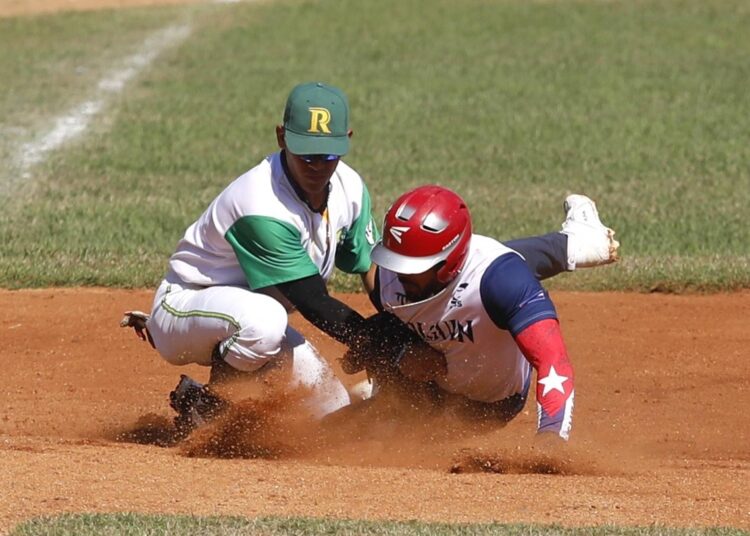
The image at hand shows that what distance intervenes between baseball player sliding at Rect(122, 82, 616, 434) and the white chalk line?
22.7 feet

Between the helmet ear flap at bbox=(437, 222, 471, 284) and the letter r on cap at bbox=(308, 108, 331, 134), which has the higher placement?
the letter r on cap at bbox=(308, 108, 331, 134)

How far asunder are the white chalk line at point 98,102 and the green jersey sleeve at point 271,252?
7.36 meters

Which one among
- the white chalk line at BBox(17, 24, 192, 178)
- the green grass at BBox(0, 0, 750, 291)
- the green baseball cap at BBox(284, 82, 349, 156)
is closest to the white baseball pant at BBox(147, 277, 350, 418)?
the green baseball cap at BBox(284, 82, 349, 156)

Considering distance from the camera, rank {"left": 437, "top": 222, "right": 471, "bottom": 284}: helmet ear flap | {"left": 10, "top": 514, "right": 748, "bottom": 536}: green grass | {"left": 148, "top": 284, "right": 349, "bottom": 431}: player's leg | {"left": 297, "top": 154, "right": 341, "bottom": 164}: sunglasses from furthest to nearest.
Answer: {"left": 148, "top": 284, "right": 349, "bottom": 431}: player's leg < {"left": 297, "top": 154, "right": 341, "bottom": 164}: sunglasses < {"left": 437, "top": 222, "right": 471, "bottom": 284}: helmet ear flap < {"left": 10, "top": 514, "right": 748, "bottom": 536}: green grass

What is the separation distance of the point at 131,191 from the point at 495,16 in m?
9.98

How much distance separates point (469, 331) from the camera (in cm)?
615

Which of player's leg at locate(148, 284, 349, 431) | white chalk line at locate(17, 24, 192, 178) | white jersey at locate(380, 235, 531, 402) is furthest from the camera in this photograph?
white chalk line at locate(17, 24, 192, 178)

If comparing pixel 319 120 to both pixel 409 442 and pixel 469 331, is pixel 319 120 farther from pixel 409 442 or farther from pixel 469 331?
pixel 409 442

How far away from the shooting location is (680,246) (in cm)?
1081

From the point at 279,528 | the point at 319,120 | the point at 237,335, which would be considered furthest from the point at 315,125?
the point at 279,528

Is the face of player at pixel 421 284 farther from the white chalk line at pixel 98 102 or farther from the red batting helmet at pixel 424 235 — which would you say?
the white chalk line at pixel 98 102

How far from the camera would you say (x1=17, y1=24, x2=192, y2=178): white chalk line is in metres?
14.1

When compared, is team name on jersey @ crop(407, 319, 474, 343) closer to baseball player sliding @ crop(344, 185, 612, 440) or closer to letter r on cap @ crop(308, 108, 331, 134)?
baseball player sliding @ crop(344, 185, 612, 440)

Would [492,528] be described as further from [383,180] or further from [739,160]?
[739,160]
